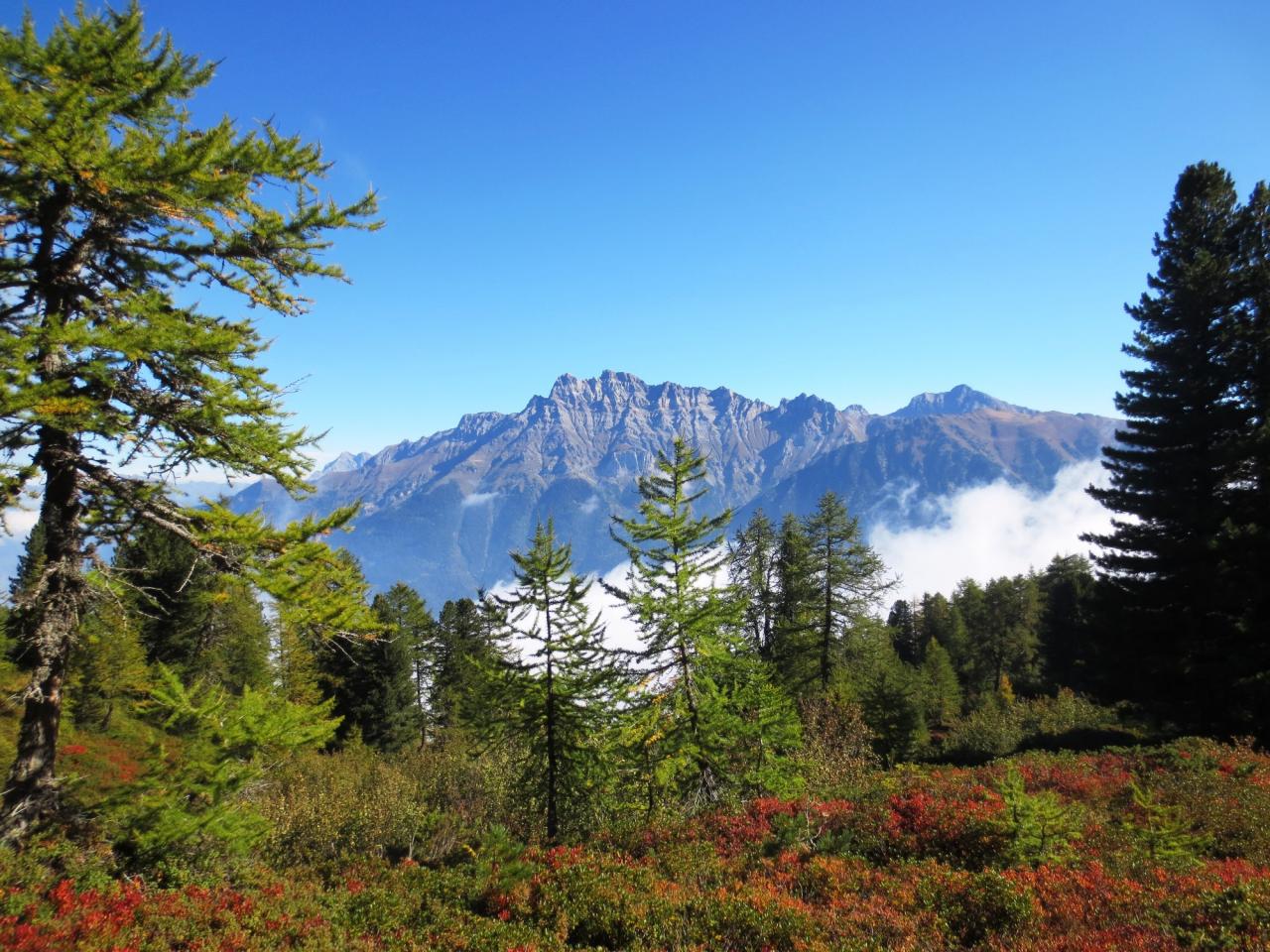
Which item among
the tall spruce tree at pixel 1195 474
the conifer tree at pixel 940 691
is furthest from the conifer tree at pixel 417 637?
the tall spruce tree at pixel 1195 474

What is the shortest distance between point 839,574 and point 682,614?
18730 millimetres

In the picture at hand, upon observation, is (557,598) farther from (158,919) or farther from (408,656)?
(408,656)

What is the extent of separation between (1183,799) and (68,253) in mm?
21346

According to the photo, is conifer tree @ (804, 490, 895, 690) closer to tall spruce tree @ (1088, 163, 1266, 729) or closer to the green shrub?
tall spruce tree @ (1088, 163, 1266, 729)

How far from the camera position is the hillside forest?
6.73 meters

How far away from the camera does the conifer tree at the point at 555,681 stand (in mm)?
16562

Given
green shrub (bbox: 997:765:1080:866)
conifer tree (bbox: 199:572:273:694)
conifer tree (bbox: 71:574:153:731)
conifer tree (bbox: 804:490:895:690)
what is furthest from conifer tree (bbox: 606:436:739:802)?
conifer tree (bbox: 71:574:153:731)

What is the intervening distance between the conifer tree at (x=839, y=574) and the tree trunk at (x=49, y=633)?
29509mm

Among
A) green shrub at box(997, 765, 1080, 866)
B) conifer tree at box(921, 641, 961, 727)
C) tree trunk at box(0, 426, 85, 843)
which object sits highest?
tree trunk at box(0, 426, 85, 843)

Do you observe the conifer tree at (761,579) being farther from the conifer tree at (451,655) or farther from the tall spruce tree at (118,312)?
the tall spruce tree at (118,312)

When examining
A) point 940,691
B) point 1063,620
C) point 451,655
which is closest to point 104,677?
point 451,655

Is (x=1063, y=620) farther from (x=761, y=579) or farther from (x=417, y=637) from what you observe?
(x=417, y=637)

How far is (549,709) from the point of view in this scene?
16.5 m

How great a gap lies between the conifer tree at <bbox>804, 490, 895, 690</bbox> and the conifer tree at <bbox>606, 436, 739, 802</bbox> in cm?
1667
